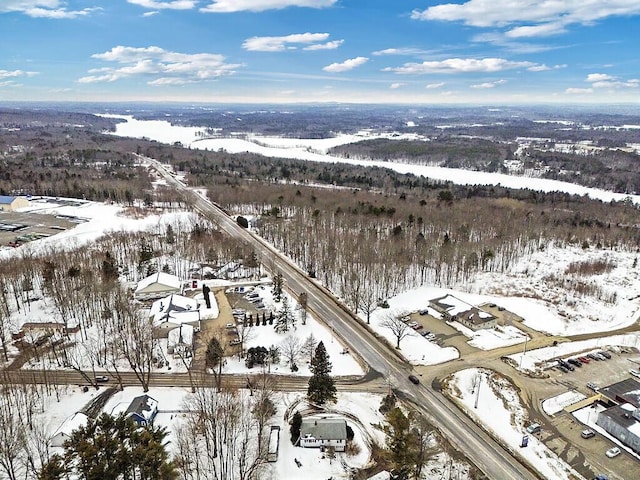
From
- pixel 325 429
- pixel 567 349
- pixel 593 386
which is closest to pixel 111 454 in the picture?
pixel 325 429

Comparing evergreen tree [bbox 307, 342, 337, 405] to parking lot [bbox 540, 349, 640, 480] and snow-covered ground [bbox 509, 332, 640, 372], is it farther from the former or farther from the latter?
snow-covered ground [bbox 509, 332, 640, 372]

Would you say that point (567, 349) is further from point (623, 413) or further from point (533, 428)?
point (533, 428)

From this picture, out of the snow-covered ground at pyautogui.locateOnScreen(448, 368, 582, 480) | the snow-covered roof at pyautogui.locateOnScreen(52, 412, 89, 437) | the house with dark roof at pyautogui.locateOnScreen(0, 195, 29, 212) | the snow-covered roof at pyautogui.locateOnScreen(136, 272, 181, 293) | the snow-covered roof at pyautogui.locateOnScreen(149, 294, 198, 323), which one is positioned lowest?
the snow-covered ground at pyautogui.locateOnScreen(448, 368, 582, 480)

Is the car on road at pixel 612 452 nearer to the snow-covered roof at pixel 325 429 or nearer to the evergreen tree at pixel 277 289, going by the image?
the snow-covered roof at pixel 325 429

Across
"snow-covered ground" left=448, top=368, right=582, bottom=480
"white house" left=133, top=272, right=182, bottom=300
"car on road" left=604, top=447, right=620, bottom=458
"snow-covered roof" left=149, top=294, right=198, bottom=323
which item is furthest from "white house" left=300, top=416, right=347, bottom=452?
"white house" left=133, top=272, right=182, bottom=300

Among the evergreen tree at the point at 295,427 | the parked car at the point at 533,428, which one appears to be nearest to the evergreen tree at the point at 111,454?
the evergreen tree at the point at 295,427

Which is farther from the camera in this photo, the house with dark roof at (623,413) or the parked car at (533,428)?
the parked car at (533,428)
